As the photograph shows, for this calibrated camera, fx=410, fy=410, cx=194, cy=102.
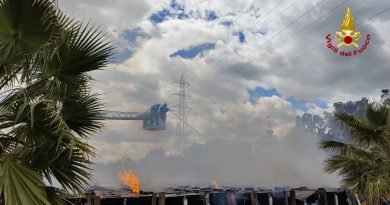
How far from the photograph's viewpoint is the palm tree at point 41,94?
5.34 meters

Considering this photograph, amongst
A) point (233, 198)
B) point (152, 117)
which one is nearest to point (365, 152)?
point (233, 198)

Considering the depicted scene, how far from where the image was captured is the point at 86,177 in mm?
6168

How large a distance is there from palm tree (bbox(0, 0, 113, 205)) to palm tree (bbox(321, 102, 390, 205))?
10.5 meters

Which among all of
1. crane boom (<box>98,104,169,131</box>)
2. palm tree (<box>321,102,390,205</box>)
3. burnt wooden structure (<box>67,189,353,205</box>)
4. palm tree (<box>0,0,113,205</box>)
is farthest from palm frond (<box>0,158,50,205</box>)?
crane boom (<box>98,104,169,131</box>)

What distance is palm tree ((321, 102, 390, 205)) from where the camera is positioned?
14.0m

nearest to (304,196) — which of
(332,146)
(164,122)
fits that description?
(332,146)

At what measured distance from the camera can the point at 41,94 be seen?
621 cm

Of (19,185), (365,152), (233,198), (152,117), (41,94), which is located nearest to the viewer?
(19,185)

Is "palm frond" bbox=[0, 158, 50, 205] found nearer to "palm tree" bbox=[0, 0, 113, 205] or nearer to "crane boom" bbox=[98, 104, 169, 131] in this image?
"palm tree" bbox=[0, 0, 113, 205]

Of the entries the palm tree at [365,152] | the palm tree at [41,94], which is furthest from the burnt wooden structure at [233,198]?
the palm tree at [41,94]

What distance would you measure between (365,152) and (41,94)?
1195 centimetres

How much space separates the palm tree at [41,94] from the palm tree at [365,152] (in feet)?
34.4

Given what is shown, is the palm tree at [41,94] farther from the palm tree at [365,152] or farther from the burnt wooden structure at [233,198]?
the palm tree at [365,152]

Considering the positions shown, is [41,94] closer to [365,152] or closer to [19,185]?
[19,185]
